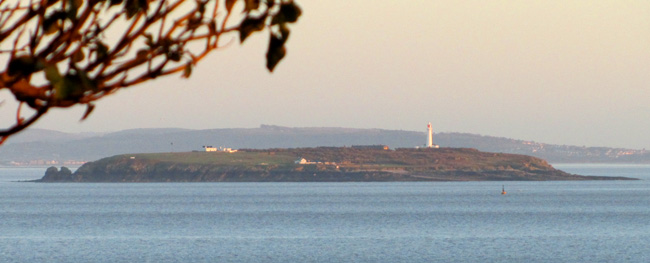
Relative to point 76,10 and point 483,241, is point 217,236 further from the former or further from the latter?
point 76,10

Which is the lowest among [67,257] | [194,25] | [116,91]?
[67,257]

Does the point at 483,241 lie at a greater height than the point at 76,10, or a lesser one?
lesser

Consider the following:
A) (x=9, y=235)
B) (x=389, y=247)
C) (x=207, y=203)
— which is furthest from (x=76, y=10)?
(x=207, y=203)

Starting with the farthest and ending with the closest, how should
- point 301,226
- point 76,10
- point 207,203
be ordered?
1. point 207,203
2. point 301,226
3. point 76,10

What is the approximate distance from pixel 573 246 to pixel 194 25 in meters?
65.3

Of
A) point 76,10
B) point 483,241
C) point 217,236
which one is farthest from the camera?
point 217,236

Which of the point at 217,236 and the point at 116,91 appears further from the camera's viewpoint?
the point at 217,236

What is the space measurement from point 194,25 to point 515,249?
203ft

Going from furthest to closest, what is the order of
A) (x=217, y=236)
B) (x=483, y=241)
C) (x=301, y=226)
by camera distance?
(x=301, y=226) → (x=217, y=236) → (x=483, y=241)

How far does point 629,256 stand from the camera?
6066 cm

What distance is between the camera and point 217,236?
7744 cm

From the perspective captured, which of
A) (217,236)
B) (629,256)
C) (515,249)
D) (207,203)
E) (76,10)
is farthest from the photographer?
(207,203)

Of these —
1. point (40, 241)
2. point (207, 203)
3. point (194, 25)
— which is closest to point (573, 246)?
point (40, 241)

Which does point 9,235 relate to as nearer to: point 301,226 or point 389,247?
point 301,226
